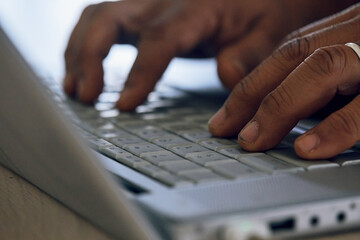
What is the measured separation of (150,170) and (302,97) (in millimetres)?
174

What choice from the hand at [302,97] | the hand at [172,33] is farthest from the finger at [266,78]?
the hand at [172,33]


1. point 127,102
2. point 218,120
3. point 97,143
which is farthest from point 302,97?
point 127,102

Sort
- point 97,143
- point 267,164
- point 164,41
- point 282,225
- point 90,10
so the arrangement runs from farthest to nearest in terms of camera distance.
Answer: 1. point 90,10
2. point 164,41
3. point 97,143
4. point 267,164
5. point 282,225

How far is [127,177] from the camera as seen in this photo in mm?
438

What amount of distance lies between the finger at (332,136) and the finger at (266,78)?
104 millimetres

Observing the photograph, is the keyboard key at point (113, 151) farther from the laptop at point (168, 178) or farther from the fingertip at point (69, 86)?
the fingertip at point (69, 86)

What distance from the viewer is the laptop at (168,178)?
34 cm

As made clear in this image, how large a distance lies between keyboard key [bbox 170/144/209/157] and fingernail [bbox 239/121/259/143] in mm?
39

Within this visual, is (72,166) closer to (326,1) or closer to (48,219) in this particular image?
(48,219)

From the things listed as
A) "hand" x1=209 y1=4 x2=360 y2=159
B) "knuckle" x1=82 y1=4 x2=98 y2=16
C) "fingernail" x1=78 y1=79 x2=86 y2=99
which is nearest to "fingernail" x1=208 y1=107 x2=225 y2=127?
"hand" x1=209 y1=4 x2=360 y2=159

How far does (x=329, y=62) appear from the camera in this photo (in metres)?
0.52

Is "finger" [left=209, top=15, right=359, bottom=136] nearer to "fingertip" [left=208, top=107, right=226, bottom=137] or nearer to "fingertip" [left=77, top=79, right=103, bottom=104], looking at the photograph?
"fingertip" [left=208, top=107, right=226, bottom=137]

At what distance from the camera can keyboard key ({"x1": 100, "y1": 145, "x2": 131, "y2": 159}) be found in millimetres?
514

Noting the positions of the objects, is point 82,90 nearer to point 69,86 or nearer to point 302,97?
point 69,86
